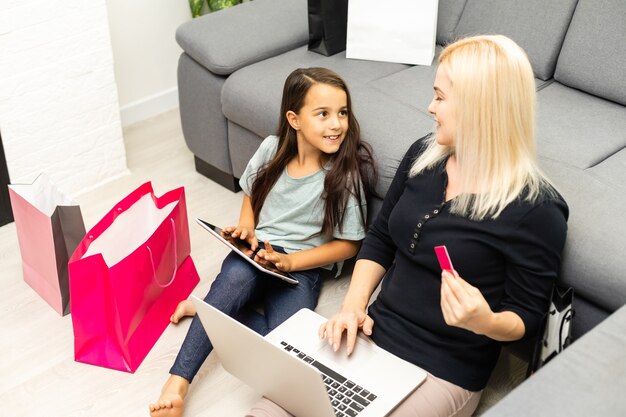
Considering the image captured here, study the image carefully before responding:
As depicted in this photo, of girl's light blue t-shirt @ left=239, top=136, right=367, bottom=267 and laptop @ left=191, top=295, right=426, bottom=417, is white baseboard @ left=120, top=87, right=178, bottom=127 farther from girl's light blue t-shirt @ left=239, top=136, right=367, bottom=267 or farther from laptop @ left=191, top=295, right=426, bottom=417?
laptop @ left=191, top=295, right=426, bottom=417

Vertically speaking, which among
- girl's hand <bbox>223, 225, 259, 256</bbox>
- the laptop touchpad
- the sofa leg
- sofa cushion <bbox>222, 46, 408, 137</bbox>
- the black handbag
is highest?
sofa cushion <bbox>222, 46, 408, 137</bbox>

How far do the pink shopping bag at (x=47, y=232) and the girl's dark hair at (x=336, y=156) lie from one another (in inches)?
20.2

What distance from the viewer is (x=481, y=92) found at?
57.0 inches

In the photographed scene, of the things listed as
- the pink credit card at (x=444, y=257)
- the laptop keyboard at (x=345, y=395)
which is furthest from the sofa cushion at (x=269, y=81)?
the pink credit card at (x=444, y=257)

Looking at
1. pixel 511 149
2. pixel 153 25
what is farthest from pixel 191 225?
pixel 511 149

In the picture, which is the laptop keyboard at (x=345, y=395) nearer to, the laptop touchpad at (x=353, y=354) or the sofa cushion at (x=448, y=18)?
the laptop touchpad at (x=353, y=354)

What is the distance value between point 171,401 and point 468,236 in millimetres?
732

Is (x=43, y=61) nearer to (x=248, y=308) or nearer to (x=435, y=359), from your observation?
(x=248, y=308)

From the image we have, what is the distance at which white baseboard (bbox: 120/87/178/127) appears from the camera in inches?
120

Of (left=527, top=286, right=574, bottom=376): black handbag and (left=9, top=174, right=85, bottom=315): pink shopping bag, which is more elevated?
(left=527, top=286, right=574, bottom=376): black handbag

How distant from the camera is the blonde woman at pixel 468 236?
4.76ft

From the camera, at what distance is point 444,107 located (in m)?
1.52

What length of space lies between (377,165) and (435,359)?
1.84ft

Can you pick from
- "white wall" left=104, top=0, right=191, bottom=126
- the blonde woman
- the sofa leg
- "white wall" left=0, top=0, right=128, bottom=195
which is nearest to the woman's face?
the blonde woman
